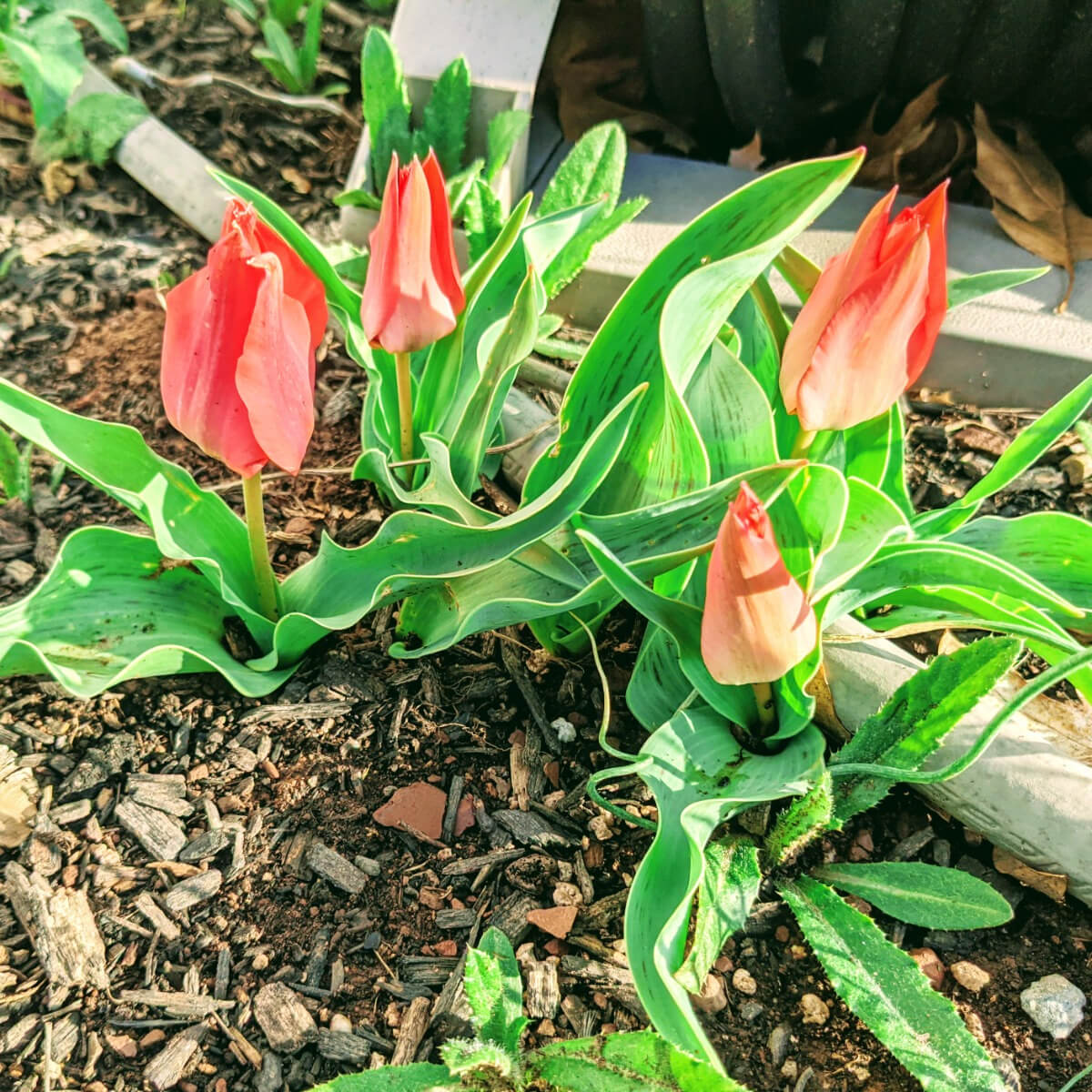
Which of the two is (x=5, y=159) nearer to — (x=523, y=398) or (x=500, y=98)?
(x=500, y=98)

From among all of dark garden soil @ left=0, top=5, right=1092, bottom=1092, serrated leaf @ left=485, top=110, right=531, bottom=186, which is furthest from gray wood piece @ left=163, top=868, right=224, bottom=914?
serrated leaf @ left=485, top=110, right=531, bottom=186

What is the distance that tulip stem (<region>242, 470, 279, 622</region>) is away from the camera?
3.84 ft

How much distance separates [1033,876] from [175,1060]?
944mm

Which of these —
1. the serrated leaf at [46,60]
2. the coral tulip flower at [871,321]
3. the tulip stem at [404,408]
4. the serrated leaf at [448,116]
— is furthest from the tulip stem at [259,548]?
the serrated leaf at [46,60]

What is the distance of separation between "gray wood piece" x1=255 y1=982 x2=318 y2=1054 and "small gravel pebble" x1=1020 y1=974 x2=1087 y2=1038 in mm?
745

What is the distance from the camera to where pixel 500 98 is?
6.41 feet

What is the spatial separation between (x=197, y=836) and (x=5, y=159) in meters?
1.64

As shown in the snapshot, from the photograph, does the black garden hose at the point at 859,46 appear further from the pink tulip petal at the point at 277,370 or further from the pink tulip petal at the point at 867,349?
the pink tulip petal at the point at 277,370

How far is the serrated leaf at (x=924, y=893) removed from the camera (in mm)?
1146

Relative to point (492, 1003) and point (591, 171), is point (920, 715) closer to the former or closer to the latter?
point (492, 1003)

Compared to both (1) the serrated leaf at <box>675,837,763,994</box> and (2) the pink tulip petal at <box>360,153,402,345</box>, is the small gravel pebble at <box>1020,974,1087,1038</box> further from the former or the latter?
(2) the pink tulip petal at <box>360,153,402,345</box>

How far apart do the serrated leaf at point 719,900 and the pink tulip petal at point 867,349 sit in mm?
448

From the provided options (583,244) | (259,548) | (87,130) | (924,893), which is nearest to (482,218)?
(583,244)

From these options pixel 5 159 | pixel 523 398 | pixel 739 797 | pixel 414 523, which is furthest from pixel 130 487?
pixel 5 159
